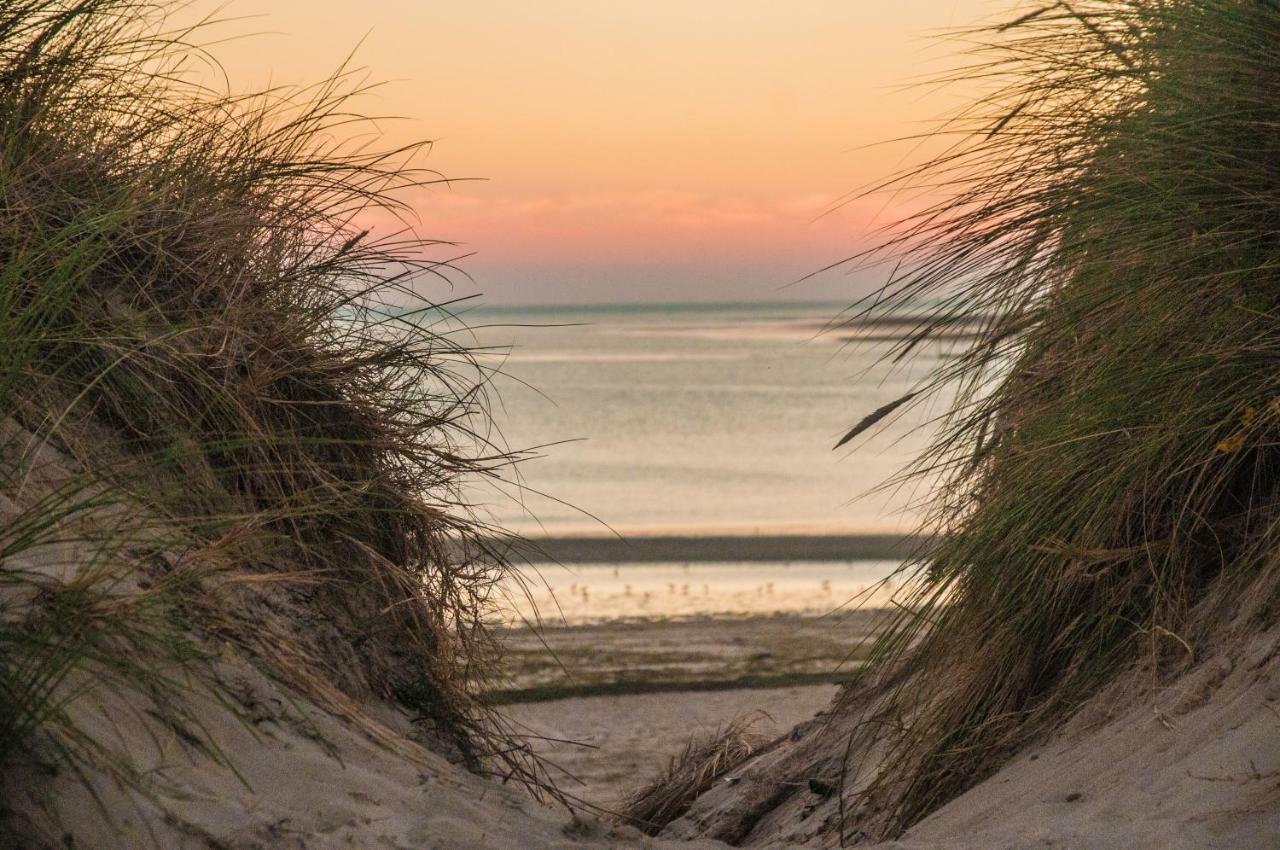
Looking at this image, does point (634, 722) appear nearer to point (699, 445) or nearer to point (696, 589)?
point (696, 589)

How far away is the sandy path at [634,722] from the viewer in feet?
17.4

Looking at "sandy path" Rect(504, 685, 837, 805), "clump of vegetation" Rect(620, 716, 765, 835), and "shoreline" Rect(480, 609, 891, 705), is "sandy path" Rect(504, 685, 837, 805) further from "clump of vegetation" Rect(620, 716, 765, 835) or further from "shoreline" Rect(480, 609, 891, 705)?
"clump of vegetation" Rect(620, 716, 765, 835)

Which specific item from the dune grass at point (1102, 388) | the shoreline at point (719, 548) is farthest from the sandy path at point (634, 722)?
the shoreline at point (719, 548)

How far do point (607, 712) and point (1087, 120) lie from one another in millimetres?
4208

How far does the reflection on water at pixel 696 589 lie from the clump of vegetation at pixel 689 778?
327 cm

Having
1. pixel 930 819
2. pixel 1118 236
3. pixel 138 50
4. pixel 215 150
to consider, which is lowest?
pixel 930 819

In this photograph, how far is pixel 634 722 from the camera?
240 inches

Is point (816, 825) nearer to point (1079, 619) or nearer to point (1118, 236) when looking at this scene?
point (1079, 619)

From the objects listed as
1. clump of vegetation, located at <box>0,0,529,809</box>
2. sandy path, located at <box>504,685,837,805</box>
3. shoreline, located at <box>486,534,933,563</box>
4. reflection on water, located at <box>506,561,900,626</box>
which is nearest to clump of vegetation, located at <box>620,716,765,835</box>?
sandy path, located at <box>504,685,837,805</box>

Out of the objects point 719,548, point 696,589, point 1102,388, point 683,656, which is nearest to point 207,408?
point 1102,388

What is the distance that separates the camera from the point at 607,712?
247 inches

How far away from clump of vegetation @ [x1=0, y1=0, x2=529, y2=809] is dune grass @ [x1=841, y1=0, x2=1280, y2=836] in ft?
3.78

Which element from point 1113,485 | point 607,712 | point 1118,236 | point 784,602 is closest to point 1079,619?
point 1113,485

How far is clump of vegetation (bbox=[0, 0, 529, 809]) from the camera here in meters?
2.14
